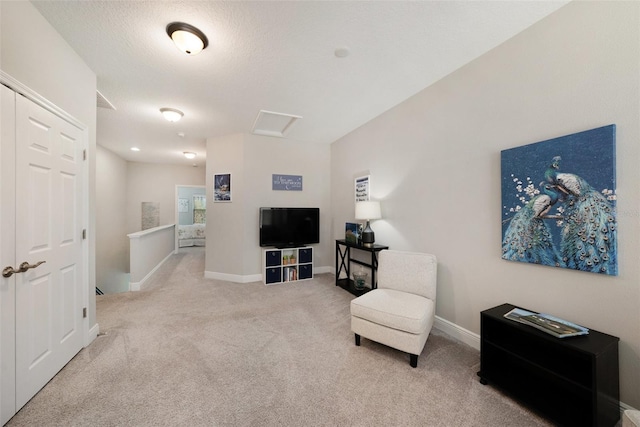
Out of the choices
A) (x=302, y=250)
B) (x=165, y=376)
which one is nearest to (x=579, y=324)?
(x=165, y=376)

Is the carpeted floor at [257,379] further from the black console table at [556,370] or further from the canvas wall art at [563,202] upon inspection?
the canvas wall art at [563,202]

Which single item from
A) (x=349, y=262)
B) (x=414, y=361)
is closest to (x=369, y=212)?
(x=349, y=262)

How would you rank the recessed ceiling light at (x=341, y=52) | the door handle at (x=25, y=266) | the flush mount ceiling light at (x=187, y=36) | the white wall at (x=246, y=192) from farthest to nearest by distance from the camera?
the white wall at (x=246, y=192) < the recessed ceiling light at (x=341, y=52) < the flush mount ceiling light at (x=187, y=36) < the door handle at (x=25, y=266)

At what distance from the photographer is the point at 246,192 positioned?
4504 millimetres

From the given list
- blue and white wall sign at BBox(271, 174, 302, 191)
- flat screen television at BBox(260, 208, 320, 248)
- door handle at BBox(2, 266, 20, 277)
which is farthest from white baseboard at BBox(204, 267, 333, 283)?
door handle at BBox(2, 266, 20, 277)

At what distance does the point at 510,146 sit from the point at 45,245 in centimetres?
382

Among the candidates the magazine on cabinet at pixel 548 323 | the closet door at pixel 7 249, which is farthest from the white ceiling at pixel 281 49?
the magazine on cabinet at pixel 548 323

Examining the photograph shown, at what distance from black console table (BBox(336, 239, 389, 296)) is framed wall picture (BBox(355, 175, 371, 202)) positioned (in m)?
0.79

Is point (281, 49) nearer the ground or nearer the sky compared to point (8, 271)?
nearer the sky

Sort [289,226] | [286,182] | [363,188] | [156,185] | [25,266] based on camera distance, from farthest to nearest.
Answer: [156,185] → [286,182] → [289,226] → [363,188] → [25,266]

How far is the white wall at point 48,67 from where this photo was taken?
154cm

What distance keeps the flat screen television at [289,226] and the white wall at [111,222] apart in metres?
3.69

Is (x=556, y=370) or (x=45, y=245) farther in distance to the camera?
(x=45, y=245)

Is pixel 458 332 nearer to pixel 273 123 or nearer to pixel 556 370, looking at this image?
pixel 556 370
